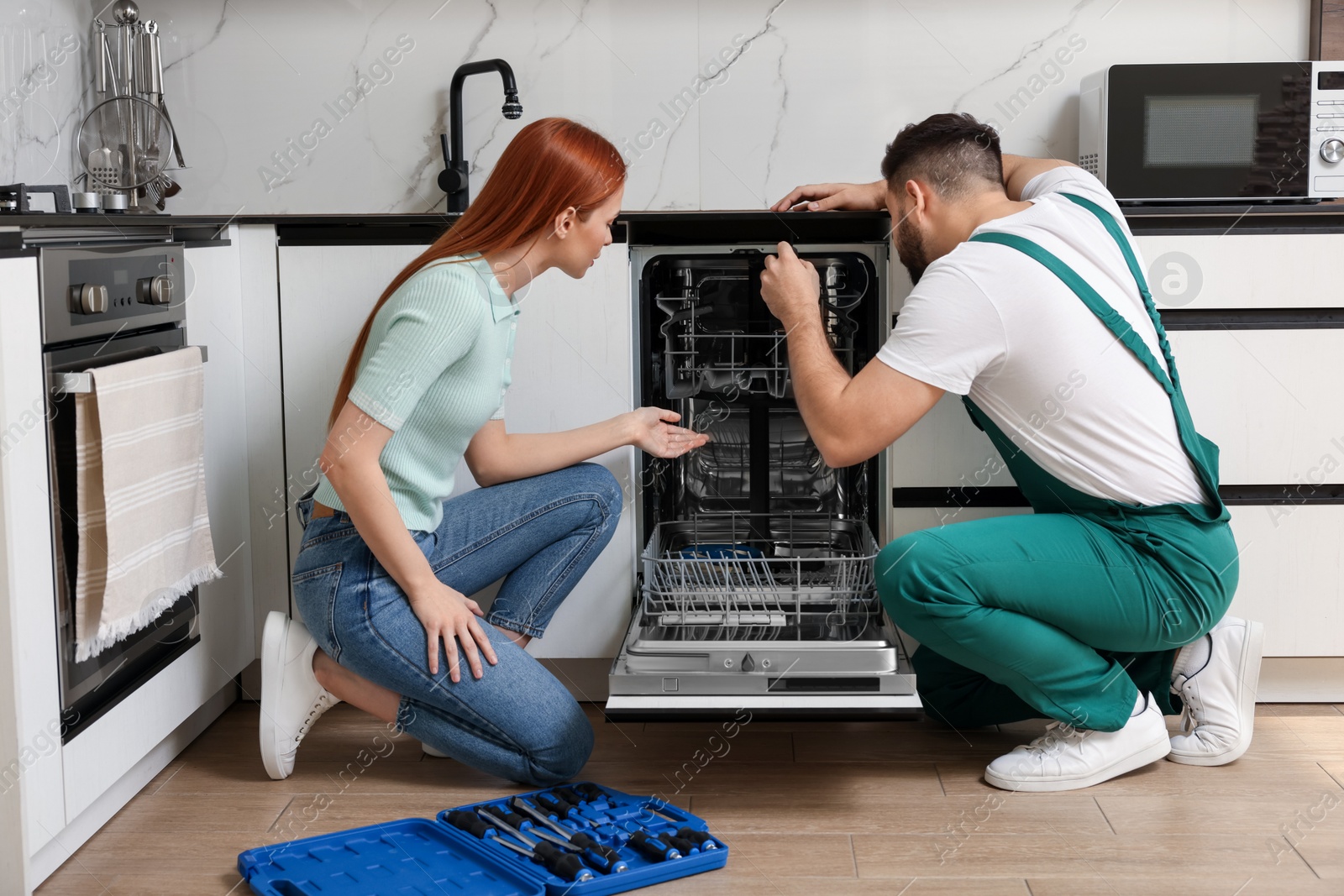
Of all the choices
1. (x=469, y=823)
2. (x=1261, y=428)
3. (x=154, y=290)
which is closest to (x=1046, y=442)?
(x=1261, y=428)

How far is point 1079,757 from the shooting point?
1.90 meters

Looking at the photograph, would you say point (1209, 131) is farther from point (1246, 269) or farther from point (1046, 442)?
point (1046, 442)

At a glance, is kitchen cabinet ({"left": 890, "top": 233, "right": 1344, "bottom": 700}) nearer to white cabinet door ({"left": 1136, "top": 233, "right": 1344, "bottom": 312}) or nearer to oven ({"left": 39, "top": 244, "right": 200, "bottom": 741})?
white cabinet door ({"left": 1136, "top": 233, "right": 1344, "bottom": 312})

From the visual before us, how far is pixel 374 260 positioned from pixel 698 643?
3.07ft

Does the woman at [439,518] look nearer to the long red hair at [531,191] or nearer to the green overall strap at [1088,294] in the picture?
the long red hair at [531,191]

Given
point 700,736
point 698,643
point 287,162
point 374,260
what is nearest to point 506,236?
point 374,260

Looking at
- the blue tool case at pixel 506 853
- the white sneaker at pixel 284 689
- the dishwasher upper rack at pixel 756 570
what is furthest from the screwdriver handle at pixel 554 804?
the white sneaker at pixel 284 689

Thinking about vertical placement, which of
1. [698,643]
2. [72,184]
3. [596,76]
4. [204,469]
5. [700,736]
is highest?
[596,76]

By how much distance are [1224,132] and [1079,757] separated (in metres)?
1.25

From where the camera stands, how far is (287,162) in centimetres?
274

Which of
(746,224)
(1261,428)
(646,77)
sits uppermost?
(646,77)

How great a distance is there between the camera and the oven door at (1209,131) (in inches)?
91.6

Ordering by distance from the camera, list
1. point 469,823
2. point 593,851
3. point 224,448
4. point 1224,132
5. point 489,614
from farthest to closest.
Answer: point 1224,132
point 224,448
point 489,614
point 469,823
point 593,851

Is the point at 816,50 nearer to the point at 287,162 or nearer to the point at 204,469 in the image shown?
the point at 287,162
